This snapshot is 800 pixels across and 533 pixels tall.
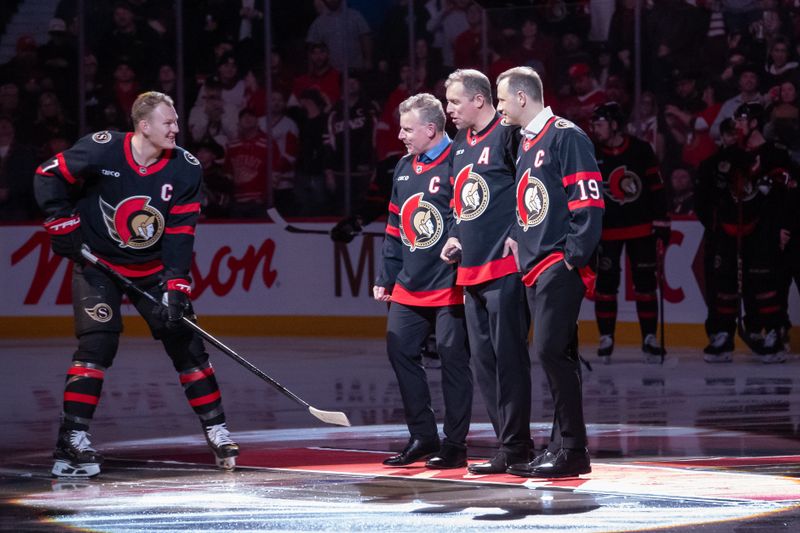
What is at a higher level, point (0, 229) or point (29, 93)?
point (29, 93)

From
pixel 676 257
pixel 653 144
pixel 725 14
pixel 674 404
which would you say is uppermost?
pixel 725 14

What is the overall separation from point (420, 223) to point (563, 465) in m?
1.32

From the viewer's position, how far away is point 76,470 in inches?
279

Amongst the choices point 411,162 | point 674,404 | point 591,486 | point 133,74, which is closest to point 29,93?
point 133,74

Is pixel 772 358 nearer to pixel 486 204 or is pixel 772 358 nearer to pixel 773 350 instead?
pixel 773 350

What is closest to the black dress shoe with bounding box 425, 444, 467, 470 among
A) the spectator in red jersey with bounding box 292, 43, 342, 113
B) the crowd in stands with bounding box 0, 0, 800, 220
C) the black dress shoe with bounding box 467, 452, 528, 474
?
the black dress shoe with bounding box 467, 452, 528, 474

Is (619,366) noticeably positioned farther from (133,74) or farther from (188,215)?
(133,74)

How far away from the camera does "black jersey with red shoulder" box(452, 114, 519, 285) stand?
6.88m

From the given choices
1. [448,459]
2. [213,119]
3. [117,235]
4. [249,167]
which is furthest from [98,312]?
[213,119]

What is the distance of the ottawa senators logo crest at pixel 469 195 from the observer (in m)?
6.90

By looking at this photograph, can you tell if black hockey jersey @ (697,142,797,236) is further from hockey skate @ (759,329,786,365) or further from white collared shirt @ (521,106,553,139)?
white collared shirt @ (521,106,553,139)

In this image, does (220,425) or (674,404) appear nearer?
(220,425)

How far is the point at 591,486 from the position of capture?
6527mm

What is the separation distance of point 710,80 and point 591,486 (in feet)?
29.3
